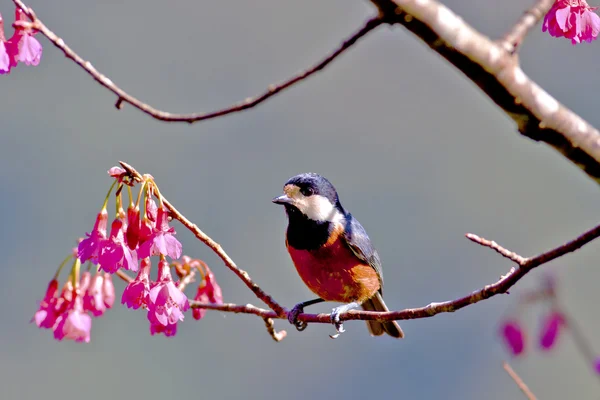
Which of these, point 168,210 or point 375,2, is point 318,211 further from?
point 375,2

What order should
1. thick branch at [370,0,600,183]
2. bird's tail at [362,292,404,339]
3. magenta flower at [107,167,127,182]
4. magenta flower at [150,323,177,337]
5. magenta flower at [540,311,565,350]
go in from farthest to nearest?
bird's tail at [362,292,404,339]
magenta flower at [540,311,565,350]
magenta flower at [150,323,177,337]
magenta flower at [107,167,127,182]
thick branch at [370,0,600,183]

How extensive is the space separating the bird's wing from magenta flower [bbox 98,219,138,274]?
1152mm

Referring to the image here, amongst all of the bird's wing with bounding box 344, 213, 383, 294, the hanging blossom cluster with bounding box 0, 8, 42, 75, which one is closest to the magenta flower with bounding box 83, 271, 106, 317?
the hanging blossom cluster with bounding box 0, 8, 42, 75

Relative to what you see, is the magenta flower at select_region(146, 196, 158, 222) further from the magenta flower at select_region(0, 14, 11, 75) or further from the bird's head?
the bird's head

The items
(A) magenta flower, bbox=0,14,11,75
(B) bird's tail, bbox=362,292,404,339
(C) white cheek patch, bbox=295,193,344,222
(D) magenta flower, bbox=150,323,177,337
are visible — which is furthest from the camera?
(B) bird's tail, bbox=362,292,404,339

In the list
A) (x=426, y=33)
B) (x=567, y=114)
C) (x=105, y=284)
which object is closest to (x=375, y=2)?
(x=426, y=33)

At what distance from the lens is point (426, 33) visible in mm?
760

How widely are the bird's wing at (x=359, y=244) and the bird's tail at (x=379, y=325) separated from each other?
13cm

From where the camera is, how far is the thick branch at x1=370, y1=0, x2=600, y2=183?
0.76 metres

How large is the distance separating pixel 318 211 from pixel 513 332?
793 mm

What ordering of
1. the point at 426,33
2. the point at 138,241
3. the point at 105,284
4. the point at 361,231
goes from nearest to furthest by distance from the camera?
the point at 426,33
the point at 138,241
the point at 105,284
the point at 361,231

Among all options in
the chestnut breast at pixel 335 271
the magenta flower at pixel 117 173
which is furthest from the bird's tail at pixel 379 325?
the magenta flower at pixel 117 173

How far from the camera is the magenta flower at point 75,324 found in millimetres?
1861

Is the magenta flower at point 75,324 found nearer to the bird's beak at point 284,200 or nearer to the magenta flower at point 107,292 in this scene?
the magenta flower at point 107,292
